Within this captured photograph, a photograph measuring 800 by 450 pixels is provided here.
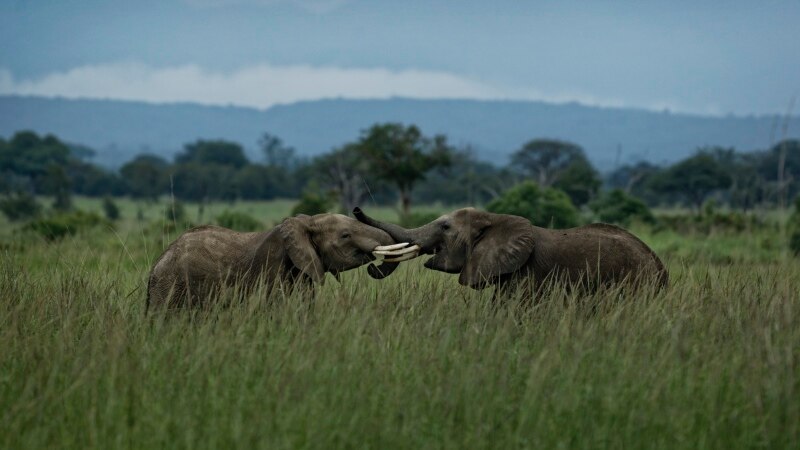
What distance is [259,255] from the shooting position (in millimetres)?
8961

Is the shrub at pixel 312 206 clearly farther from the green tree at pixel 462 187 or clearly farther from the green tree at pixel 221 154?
the green tree at pixel 221 154

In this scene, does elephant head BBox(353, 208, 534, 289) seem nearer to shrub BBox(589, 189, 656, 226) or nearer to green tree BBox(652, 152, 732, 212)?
shrub BBox(589, 189, 656, 226)

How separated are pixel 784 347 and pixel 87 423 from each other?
4335 mm

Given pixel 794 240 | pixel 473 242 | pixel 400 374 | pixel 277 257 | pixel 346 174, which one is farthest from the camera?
pixel 346 174

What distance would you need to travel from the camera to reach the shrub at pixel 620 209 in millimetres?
32344

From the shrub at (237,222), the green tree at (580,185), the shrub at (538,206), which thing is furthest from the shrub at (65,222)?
the green tree at (580,185)

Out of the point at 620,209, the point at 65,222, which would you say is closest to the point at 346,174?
the point at 620,209

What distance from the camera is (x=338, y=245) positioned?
8945 millimetres

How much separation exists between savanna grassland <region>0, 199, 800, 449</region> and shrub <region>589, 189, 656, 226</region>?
77.8ft

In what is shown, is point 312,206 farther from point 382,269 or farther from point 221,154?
point 221,154

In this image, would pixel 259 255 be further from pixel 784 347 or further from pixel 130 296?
pixel 784 347

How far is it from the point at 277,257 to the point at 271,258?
0.05m

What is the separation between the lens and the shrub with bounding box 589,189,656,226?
106 feet

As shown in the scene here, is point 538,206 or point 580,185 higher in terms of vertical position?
point 538,206
